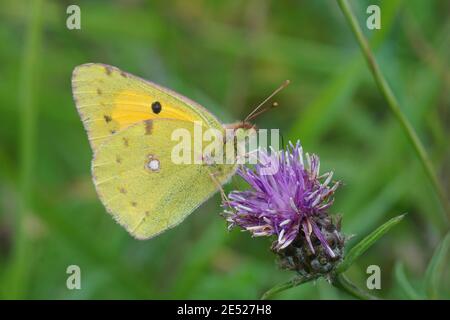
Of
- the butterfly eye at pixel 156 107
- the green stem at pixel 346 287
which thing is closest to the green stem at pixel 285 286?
the green stem at pixel 346 287

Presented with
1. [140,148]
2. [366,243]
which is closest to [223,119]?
[140,148]

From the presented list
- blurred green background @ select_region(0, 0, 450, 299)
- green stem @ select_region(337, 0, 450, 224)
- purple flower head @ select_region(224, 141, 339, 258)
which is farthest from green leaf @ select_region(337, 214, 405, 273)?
green stem @ select_region(337, 0, 450, 224)

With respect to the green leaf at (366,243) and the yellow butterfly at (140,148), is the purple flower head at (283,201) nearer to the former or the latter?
the green leaf at (366,243)

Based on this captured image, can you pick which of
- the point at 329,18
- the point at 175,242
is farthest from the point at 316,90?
the point at 175,242

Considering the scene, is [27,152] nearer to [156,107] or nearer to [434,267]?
[156,107]

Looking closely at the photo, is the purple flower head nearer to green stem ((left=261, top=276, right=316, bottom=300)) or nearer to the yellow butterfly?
green stem ((left=261, top=276, right=316, bottom=300))
